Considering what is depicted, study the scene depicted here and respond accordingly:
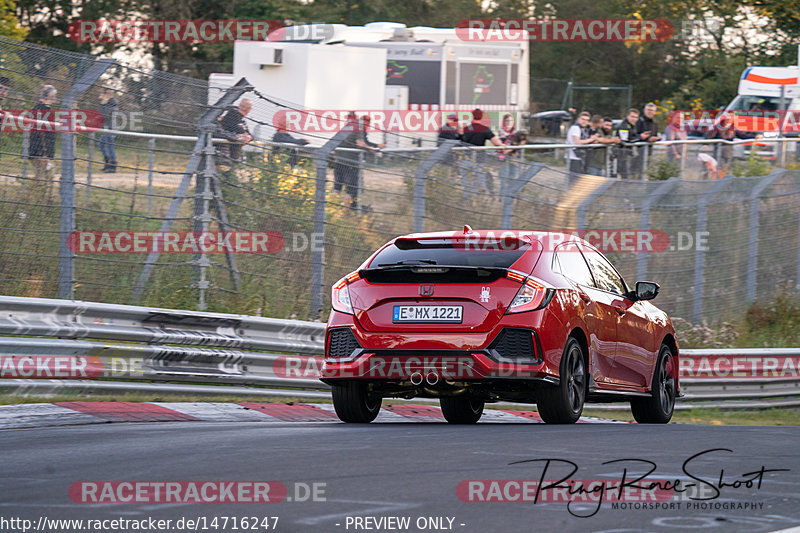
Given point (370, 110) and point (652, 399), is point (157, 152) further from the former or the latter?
point (370, 110)

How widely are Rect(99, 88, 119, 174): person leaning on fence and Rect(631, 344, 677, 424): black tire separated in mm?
5199

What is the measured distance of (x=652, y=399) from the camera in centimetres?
1196

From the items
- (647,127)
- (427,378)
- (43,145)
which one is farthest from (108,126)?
(647,127)

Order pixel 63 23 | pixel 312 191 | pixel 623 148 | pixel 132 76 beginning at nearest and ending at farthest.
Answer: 1. pixel 132 76
2. pixel 312 191
3. pixel 623 148
4. pixel 63 23

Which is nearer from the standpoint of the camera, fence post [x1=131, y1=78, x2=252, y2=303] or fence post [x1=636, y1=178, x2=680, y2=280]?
fence post [x1=131, y1=78, x2=252, y2=303]

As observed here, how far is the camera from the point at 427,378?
9.40 meters

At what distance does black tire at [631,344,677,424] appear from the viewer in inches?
472

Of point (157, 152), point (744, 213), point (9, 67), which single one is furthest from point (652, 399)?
point (744, 213)

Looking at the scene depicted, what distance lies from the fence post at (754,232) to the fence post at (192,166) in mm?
8789

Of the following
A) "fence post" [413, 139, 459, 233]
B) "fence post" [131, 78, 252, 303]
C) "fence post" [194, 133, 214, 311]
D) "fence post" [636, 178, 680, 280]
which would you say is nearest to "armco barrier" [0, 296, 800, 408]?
"fence post" [194, 133, 214, 311]

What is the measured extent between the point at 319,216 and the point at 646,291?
417 cm

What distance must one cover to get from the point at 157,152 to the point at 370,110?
1773 cm

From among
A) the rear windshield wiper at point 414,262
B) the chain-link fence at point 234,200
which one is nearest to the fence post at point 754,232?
the chain-link fence at point 234,200

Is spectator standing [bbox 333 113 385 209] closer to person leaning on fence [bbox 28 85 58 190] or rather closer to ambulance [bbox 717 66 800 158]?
person leaning on fence [bbox 28 85 58 190]
